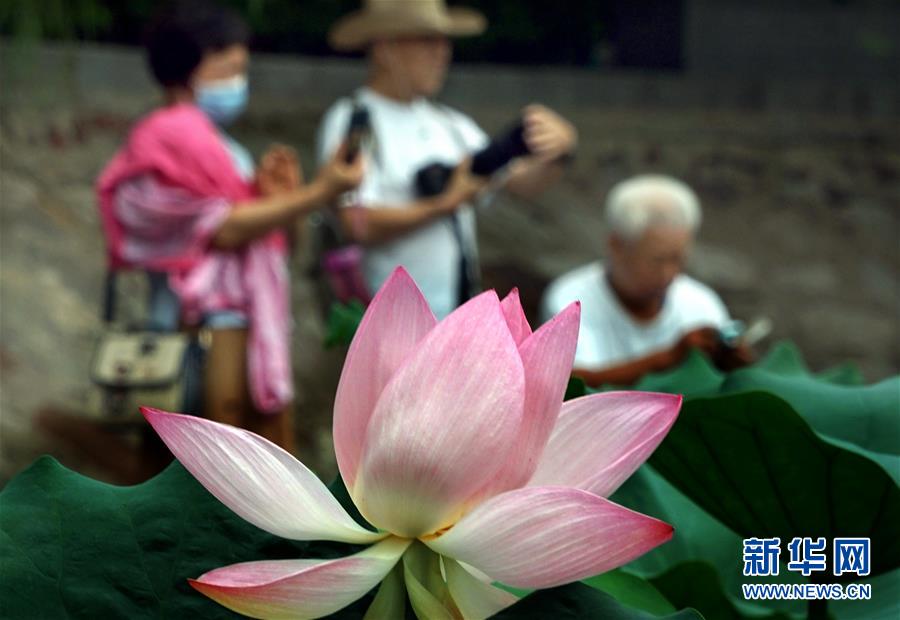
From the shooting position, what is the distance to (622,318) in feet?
8.57

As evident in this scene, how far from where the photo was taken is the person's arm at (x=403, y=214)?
2586mm

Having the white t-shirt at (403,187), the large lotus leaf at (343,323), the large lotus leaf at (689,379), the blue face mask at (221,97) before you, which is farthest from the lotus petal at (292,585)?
the blue face mask at (221,97)

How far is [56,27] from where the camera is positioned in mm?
4266

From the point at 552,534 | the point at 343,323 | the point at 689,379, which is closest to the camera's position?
the point at 552,534

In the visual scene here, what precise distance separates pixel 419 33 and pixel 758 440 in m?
2.28

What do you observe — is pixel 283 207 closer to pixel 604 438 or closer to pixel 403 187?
pixel 403 187

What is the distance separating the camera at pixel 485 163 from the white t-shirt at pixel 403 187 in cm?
3

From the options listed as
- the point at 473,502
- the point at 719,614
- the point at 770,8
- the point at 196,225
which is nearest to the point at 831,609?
the point at 719,614

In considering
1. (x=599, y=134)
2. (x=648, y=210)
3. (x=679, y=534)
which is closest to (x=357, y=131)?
(x=648, y=210)

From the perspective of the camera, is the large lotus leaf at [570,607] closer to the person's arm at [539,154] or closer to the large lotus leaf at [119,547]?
the large lotus leaf at [119,547]

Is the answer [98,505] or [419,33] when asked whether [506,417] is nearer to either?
[98,505]

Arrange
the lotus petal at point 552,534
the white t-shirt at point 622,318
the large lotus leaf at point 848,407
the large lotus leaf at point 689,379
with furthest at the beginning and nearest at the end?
1. the white t-shirt at point 622,318
2. the large lotus leaf at point 689,379
3. the large lotus leaf at point 848,407
4. the lotus petal at point 552,534

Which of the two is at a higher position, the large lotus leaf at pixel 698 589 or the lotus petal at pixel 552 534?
the lotus petal at pixel 552 534

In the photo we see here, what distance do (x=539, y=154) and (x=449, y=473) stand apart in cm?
230
